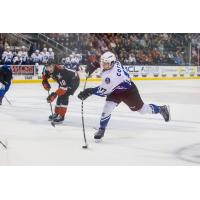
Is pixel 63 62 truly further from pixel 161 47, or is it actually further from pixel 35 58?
pixel 161 47

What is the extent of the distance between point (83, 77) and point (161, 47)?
25.5 inches

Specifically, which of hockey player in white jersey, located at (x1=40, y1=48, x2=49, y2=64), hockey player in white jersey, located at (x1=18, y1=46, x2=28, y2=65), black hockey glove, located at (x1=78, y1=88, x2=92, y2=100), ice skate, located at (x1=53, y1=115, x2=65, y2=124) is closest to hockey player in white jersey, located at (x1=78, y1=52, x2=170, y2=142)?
black hockey glove, located at (x1=78, y1=88, x2=92, y2=100)

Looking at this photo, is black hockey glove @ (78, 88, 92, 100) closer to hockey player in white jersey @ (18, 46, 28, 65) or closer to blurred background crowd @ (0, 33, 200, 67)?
blurred background crowd @ (0, 33, 200, 67)

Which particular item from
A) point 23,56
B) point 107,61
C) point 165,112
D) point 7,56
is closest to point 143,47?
point 107,61

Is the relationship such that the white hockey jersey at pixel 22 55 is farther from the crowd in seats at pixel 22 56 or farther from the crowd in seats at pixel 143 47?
the crowd in seats at pixel 143 47

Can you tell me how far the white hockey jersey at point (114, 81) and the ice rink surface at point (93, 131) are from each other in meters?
0.07

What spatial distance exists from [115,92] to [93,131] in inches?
12.5

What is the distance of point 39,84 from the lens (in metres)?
3.49

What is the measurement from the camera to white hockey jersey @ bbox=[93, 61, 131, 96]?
3359mm

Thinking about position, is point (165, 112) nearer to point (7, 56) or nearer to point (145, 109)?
point (145, 109)

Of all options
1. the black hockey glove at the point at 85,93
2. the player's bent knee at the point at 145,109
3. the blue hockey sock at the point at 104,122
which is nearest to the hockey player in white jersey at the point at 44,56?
the black hockey glove at the point at 85,93

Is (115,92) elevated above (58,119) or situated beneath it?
elevated above

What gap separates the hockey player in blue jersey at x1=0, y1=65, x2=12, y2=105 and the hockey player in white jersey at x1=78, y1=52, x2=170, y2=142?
1.70 feet

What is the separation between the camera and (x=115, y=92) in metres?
3.41
